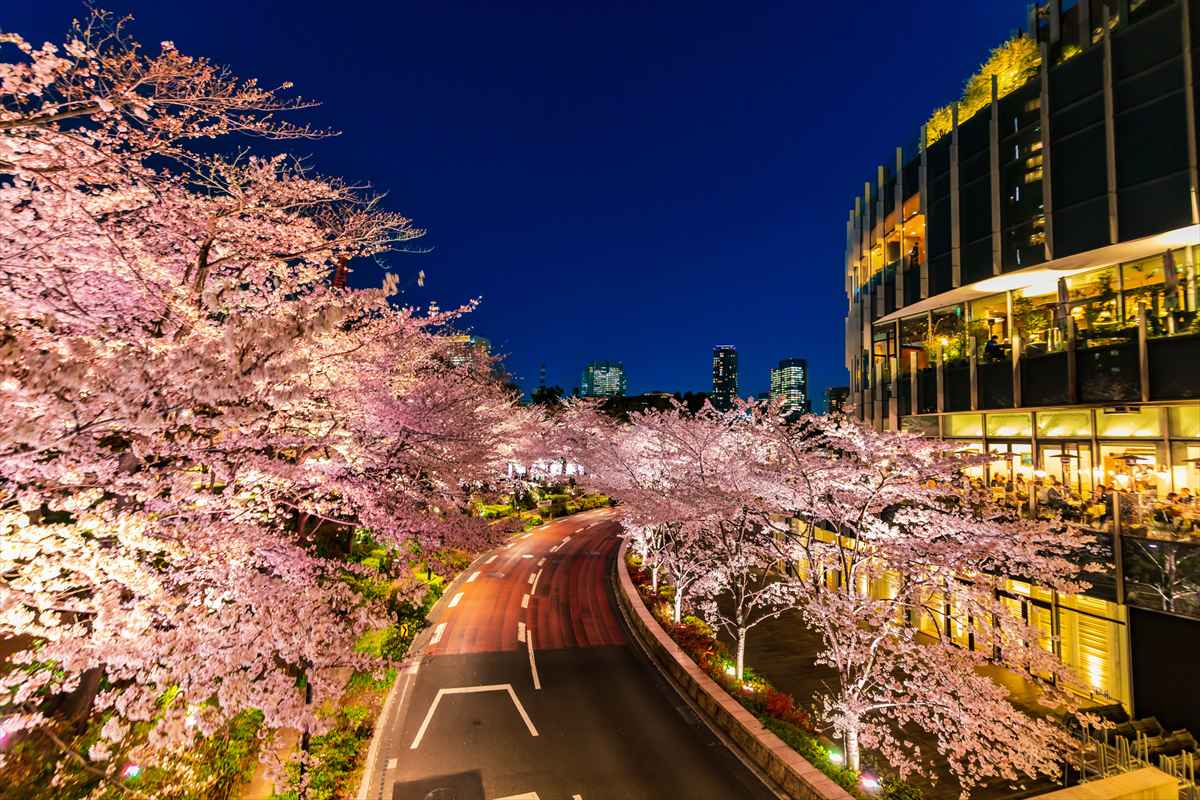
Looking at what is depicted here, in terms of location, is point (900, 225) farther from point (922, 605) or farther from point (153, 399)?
point (153, 399)

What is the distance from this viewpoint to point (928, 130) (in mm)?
21344

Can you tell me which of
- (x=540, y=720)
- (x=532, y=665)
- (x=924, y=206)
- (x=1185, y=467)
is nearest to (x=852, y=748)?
(x=540, y=720)

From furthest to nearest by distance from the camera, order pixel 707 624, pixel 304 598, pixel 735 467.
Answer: pixel 707 624 → pixel 735 467 → pixel 304 598

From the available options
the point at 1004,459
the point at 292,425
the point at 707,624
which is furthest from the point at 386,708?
the point at 1004,459

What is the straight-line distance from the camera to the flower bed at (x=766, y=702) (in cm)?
944

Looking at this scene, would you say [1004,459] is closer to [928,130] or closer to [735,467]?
[735,467]

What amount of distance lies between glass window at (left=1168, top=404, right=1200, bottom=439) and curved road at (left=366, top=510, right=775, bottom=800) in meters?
15.1

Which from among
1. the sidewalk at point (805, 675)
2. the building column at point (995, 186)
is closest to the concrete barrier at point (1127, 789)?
the sidewalk at point (805, 675)

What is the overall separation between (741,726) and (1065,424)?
14799mm

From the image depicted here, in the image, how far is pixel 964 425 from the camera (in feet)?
66.2

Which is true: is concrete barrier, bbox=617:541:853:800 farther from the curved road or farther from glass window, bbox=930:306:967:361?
glass window, bbox=930:306:967:361

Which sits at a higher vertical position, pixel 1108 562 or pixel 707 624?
pixel 1108 562

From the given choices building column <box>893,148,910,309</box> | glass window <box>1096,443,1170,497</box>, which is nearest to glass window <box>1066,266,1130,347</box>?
glass window <box>1096,443,1170,497</box>

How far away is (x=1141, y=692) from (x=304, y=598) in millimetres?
19873
